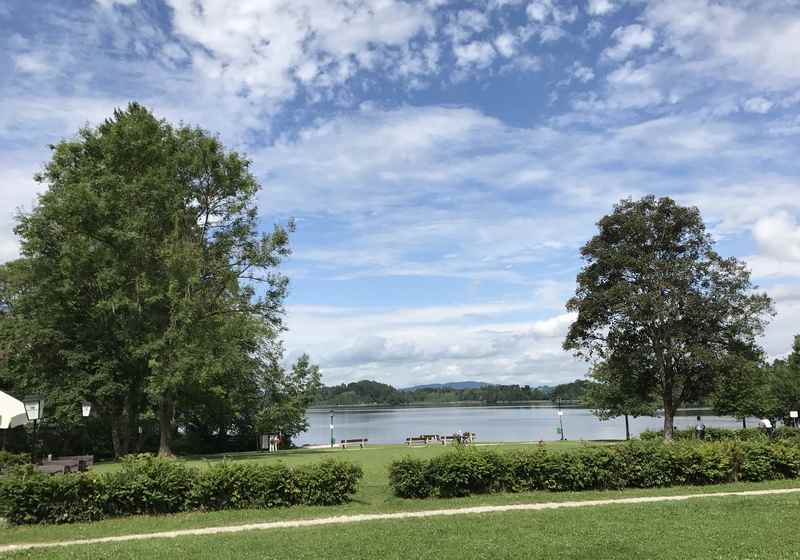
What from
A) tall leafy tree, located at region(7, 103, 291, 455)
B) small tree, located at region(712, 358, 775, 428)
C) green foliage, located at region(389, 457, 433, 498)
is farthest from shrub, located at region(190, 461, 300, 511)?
small tree, located at region(712, 358, 775, 428)

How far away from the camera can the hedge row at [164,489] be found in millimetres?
12284

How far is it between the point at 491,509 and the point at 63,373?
2645cm

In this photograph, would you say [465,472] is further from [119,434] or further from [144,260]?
[119,434]

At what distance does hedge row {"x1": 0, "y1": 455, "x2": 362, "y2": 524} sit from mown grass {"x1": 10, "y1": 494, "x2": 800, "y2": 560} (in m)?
2.59

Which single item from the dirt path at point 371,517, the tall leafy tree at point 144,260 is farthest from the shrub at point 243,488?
the tall leafy tree at point 144,260

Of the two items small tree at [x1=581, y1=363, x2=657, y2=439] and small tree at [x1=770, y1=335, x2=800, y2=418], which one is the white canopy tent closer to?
small tree at [x1=581, y1=363, x2=657, y2=439]

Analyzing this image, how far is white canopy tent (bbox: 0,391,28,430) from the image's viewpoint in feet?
52.6

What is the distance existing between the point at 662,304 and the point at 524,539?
22.0 metres

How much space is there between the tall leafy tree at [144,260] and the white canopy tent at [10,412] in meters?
10.3

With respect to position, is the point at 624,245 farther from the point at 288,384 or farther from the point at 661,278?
the point at 288,384

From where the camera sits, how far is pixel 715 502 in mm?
12672

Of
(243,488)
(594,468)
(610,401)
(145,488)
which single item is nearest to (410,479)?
(243,488)

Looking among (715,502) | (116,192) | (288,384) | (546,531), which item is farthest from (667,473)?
(288,384)

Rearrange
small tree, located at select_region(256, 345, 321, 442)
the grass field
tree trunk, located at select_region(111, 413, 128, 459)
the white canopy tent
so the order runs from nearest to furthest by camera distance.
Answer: the grass field, the white canopy tent, tree trunk, located at select_region(111, 413, 128, 459), small tree, located at select_region(256, 345, 321, 442)
